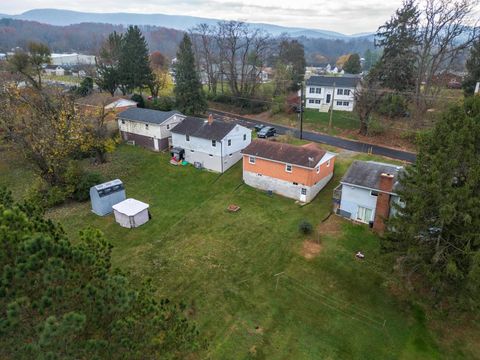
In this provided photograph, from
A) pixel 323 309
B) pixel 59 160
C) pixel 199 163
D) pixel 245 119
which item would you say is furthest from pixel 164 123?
pixel 323 309

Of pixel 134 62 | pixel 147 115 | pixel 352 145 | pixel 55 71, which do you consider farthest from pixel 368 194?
pixel 55 71

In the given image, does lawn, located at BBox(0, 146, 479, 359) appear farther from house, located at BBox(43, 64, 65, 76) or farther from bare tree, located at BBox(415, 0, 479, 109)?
house, located at BBox(43, 64, 65, 76)

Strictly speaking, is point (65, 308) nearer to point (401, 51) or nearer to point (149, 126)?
point (149, 126)

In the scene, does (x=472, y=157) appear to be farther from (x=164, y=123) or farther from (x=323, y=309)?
(x=164, y=123)

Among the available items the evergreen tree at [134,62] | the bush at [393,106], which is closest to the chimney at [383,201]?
the bush at [393,106]

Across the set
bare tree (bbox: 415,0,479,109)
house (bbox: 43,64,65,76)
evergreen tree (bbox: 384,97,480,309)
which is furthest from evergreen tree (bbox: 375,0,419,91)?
house (bbox: 43,64,65,76)
